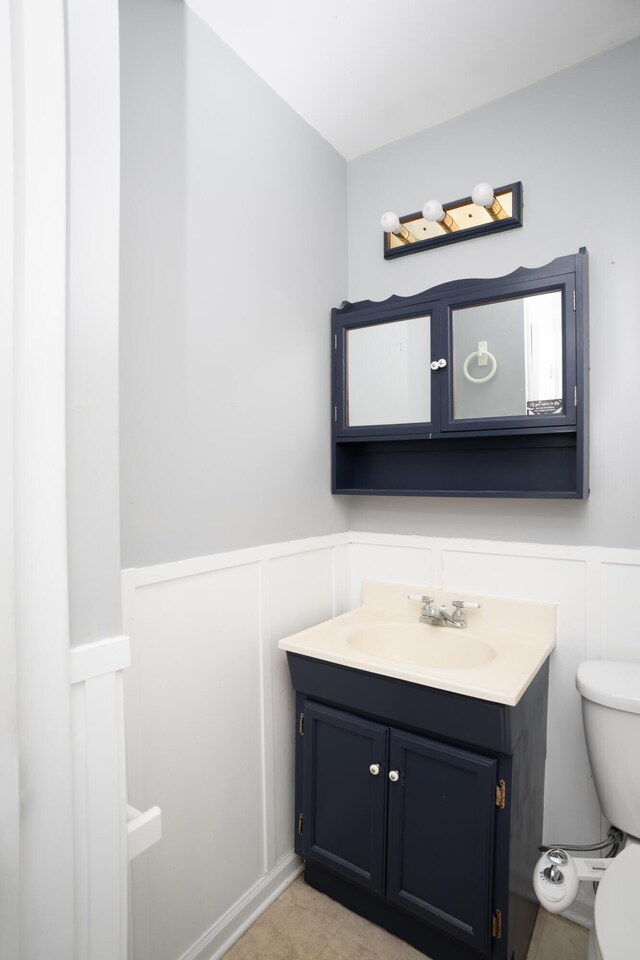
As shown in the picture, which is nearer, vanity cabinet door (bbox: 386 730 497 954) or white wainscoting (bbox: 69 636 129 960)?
white wainscoting (bbox: 69 636 129 960)

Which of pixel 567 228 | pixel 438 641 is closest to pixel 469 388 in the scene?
pixel 567 228

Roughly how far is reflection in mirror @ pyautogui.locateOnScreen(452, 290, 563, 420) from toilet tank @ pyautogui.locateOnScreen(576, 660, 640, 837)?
766mm

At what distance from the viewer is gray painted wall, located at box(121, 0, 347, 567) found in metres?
1.26

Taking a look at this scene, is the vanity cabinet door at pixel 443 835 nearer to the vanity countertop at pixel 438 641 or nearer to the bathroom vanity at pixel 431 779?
the bathroom vanity at pixel 431 779

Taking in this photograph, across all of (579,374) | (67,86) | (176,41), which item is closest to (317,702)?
(579,374)

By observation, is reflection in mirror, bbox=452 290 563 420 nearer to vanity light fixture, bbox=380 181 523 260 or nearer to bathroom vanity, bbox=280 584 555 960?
vanity light fixture, bbox=380 181 523 260

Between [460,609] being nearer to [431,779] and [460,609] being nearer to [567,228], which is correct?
[431,779]

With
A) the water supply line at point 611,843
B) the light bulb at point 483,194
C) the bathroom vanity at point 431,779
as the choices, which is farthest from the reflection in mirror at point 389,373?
the water supply line at point 611,843

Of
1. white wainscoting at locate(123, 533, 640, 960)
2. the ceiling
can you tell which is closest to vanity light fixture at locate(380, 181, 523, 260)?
the ceiling

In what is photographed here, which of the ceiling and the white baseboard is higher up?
the ceiling

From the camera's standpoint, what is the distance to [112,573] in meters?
0.80

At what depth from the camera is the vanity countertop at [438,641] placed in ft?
4.56

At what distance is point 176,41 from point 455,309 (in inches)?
42.1

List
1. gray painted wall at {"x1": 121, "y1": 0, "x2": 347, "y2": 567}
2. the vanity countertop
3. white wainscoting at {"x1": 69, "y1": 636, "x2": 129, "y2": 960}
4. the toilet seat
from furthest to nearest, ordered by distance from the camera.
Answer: the vanity countertop < gray painted wall at {"x1": 121, "y1": 0, "x2": 347, "y2": 567} < the toilet seat < white wainscoting at {"x1": 69, "y1": 636, "x2": 129, "y2": 960}
